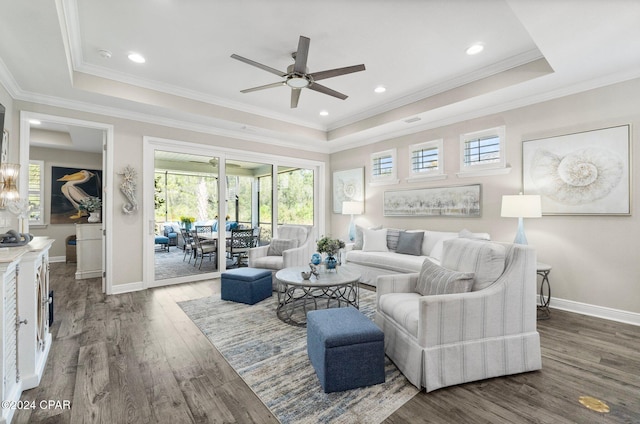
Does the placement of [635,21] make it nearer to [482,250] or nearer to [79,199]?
[482,250]

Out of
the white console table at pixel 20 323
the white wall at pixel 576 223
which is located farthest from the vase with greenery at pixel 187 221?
the white wall at pixel 576 223

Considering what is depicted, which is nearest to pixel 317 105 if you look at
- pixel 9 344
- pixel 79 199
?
pixel 9 344

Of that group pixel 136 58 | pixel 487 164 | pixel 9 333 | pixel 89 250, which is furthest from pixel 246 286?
pixel 487 164

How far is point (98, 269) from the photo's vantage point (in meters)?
5.46

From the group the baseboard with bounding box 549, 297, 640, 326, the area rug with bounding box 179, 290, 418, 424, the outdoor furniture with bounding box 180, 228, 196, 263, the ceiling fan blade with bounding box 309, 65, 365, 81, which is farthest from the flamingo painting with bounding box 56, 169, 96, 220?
the baseboard with bounding box 549, 297, 640, 326

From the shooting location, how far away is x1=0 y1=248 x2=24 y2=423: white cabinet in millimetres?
1600

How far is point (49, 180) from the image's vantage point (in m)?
6.91

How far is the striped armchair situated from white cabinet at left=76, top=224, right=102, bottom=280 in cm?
568

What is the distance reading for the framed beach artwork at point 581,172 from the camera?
324 cm

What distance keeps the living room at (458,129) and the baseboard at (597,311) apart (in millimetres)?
10

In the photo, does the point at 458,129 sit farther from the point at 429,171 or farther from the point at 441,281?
the point at 441,281

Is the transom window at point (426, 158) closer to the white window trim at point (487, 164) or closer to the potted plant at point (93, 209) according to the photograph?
the white window trim at point (487, 164)

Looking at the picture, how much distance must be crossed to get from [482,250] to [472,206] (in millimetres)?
2478

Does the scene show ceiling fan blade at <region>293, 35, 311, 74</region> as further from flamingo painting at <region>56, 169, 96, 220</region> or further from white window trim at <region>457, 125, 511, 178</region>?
flamingo painting at <region>56, 169, 96, 220</region>
